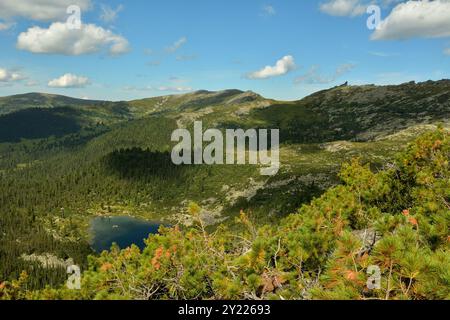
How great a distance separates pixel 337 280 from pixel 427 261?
263 centimetres

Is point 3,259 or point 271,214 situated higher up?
point 271,214

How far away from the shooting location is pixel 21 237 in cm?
19950

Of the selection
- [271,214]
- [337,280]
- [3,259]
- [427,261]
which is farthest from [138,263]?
[3,259]

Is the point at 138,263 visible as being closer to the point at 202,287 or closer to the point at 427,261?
the point at 202,287

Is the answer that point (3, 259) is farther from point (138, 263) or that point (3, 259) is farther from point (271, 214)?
point (138, 263)

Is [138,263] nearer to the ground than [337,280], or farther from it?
nearer to the ground

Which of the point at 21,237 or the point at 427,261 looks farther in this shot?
the point at 21,237
